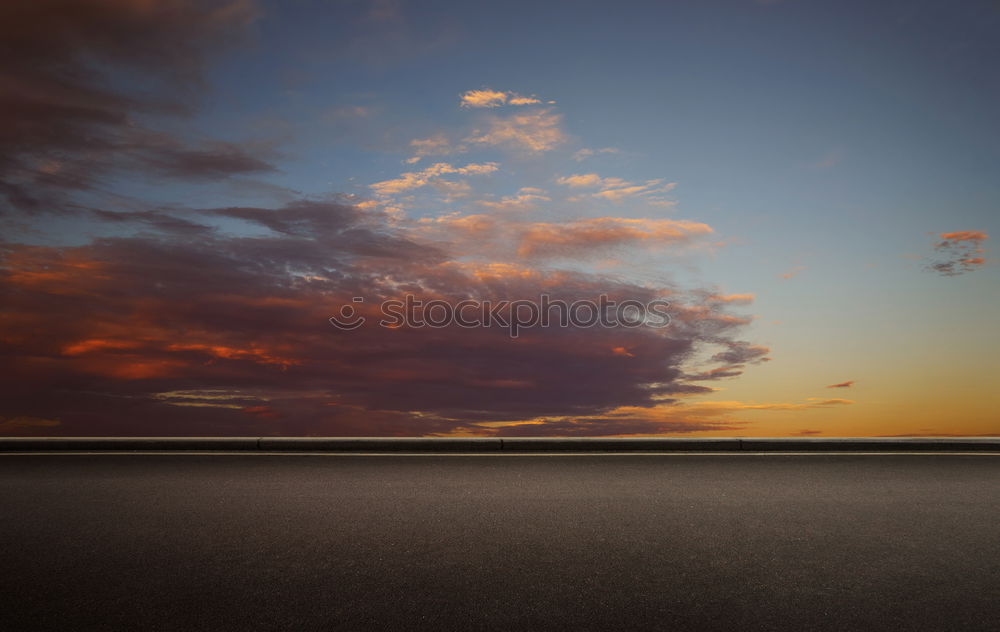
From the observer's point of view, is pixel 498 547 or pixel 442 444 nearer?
pixel 498 547

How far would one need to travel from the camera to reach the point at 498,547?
20.7 ft

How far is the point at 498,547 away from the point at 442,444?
6.13 m

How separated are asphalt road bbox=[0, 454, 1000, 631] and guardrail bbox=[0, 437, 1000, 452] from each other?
1523mm

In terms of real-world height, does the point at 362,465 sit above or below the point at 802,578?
above

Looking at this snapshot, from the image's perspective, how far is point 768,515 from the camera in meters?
7.72

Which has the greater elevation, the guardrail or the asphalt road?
the guardrail

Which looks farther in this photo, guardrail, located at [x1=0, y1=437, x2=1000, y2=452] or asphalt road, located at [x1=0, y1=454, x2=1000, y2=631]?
guardrail, located at [x1=0, y1=437, x2=1000, y2=452]

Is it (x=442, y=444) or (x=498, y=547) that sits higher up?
(x=442, y=444)

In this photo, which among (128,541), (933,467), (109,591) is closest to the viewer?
(109,591)

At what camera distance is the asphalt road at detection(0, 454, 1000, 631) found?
15.6 feet

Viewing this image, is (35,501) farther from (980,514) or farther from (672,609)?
(980,514)

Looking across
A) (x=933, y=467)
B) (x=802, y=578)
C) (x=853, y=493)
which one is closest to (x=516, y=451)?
(x=853, y=493)

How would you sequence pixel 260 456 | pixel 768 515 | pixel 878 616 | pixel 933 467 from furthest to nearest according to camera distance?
pixel 260 456
pixel 933 467
pixel 768 515
pixel 878 616

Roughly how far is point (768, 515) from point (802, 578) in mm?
2273
